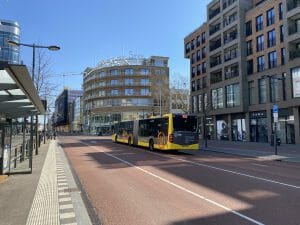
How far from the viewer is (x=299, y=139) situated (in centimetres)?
3881

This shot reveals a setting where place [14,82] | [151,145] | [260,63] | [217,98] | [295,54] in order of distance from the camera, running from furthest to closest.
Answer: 1. [217,98]
2. [260,63]
3. [295,54]
4. [151,145]
5. [14,82]

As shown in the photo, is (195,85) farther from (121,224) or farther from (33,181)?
(121,224)

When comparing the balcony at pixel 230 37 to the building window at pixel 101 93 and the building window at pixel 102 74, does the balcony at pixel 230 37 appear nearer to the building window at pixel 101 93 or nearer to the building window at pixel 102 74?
the building window at pixel 102 74

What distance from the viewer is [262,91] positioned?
4631cm

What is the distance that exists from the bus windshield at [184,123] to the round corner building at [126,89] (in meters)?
83.5

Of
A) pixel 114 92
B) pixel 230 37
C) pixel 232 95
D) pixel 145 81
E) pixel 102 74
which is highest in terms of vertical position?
pixel 102 74

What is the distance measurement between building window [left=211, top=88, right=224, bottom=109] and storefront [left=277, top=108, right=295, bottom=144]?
545 inches

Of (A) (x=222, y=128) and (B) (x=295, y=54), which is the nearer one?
(B) (x=295, y=54)

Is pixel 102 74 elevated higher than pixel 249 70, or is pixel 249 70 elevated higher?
pixel 102 74

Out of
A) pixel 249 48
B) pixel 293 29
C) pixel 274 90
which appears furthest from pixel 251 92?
pixel 293 29

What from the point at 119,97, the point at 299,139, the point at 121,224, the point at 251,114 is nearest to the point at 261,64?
the point at 251,114

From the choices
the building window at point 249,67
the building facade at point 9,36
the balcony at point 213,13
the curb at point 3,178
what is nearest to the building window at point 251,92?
the building window at point 249,67

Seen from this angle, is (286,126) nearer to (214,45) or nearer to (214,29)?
(214,45)

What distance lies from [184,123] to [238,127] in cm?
2825
